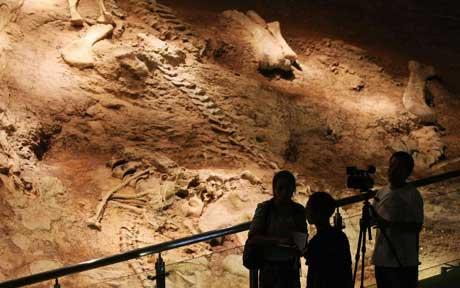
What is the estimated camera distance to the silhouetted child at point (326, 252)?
3.56m

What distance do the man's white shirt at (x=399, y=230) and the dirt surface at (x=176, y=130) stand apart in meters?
1.07

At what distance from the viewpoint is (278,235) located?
12.3 ft

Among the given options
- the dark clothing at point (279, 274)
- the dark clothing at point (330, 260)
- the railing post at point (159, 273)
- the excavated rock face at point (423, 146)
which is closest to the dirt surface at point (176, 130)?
the excavated rock face at point (423, 146)

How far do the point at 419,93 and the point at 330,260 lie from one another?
891 centimetres

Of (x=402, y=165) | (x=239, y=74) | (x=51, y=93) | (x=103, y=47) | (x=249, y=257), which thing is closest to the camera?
(x=249, y=257)

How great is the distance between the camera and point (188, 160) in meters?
9.05

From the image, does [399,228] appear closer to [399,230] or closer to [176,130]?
[399,230]

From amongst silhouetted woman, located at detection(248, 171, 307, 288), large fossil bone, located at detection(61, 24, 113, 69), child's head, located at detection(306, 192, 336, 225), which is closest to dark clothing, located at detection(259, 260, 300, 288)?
silhouetted woman, located at detection(248, 171, 307, 288)

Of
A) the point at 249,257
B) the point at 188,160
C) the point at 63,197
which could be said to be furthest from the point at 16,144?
the point at 249,257

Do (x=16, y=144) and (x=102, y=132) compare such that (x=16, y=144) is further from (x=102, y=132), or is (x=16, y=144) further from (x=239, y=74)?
(x=239, y=74)

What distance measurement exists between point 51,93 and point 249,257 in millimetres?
6130

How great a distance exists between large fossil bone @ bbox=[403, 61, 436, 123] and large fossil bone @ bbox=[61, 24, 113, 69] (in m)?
5.31

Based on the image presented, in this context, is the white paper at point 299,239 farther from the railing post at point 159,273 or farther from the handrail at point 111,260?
the railing post at point 159,273

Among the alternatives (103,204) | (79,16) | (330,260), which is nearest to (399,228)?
(330,260)
